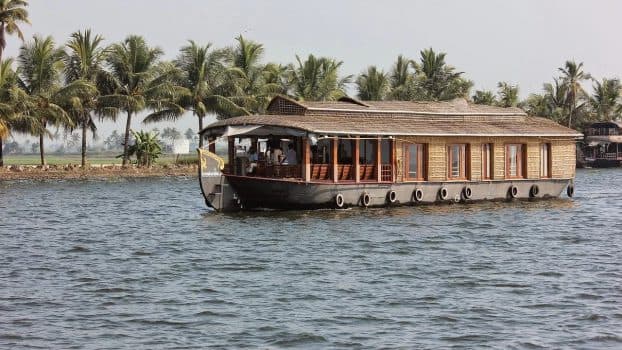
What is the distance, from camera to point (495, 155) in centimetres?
2938

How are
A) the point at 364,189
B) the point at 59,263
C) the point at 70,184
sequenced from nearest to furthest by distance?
the point at 59,263 → the point at 364,189 → the point at 70,184

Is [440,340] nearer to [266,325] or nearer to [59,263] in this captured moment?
[266,325]

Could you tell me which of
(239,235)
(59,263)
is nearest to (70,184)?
(239,235)

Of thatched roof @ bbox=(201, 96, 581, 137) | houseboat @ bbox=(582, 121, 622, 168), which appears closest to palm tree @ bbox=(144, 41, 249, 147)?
thatched roof @ bbox=(201, 96, 581, 137)

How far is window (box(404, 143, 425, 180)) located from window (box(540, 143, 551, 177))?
546 cm

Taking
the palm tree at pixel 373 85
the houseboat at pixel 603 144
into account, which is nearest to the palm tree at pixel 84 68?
the palm tree at pixel 373 85

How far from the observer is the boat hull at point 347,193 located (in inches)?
947

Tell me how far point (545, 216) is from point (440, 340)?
15625 mm

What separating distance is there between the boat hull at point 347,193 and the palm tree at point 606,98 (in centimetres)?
4955

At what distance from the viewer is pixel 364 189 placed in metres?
25.4

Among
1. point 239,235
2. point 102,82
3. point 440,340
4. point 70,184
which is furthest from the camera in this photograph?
point 102,82

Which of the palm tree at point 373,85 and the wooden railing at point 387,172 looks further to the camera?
the palm tree at point 373,85

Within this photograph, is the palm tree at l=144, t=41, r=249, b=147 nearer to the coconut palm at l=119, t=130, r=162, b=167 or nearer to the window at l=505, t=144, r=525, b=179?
the coconut palm at l=119, t=130, r=162, b=167

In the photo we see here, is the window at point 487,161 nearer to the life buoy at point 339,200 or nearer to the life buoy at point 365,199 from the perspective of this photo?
the life buoy at point 365,199
